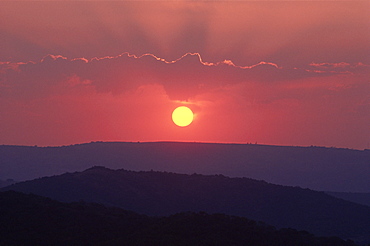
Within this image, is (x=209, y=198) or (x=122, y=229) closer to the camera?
(x=122, y=229)

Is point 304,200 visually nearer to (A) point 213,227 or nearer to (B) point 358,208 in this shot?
(B) point 358,208

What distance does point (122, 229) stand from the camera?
5450 centimetres

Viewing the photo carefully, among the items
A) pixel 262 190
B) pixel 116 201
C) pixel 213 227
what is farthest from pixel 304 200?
pixel 213 227

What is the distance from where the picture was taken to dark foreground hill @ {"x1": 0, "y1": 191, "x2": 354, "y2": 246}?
157 ft

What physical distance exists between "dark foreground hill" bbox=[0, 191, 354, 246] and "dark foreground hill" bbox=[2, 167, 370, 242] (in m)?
28.5

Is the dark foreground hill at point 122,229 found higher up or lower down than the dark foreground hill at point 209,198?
lower down

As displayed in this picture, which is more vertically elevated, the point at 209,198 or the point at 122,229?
the point at 209,198

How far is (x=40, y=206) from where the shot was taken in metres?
58.9

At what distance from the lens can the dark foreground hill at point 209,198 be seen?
89188 millimetres

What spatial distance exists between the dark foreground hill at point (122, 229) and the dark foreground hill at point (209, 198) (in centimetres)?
2853

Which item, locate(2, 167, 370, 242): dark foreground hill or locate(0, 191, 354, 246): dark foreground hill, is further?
locate(2, 167, 370, 242): dark foreground hill

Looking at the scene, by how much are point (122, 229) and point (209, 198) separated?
156ft

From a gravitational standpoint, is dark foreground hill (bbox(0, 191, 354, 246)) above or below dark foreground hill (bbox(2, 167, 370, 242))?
below

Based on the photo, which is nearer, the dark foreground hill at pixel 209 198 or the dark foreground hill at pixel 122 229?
the dark foreground hill at pixel 122 229
